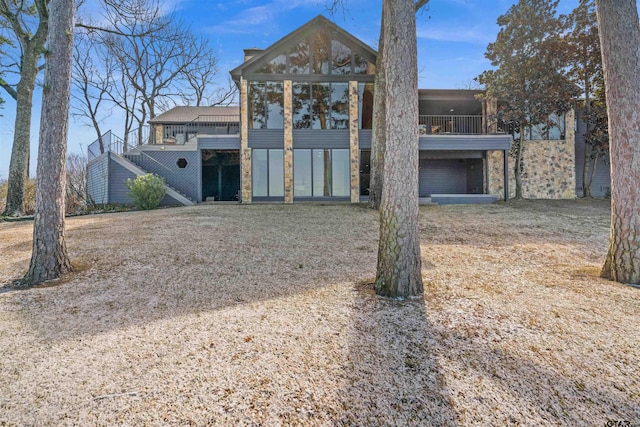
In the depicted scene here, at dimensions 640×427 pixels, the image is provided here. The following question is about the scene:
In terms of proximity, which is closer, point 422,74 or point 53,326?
point 53,326

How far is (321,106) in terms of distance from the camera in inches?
590

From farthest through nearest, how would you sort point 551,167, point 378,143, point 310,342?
point 551,167, point 378,143, point 310,342

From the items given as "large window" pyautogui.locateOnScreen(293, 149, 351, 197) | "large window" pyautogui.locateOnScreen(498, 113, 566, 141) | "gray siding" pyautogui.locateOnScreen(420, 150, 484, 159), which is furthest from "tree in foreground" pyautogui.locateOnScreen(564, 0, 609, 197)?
"large window" pyautogui.locateOnScreen(293, 149, 351, 197)

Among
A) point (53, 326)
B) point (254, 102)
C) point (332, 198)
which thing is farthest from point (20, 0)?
point (53, 326)

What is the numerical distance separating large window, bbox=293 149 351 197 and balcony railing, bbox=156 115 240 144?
21.4ft

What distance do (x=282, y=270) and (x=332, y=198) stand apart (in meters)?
9.83

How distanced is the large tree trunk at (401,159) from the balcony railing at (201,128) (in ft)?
54.1

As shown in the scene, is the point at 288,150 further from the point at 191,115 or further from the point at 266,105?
the point at 191,115

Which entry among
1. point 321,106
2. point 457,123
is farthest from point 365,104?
point 457,123

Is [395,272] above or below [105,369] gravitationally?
above

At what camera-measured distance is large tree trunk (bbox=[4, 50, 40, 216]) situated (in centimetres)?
1184

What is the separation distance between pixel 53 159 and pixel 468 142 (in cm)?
1502

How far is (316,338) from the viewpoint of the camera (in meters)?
3.03

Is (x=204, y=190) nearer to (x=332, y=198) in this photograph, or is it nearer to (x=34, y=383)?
(x=332, y=198)
